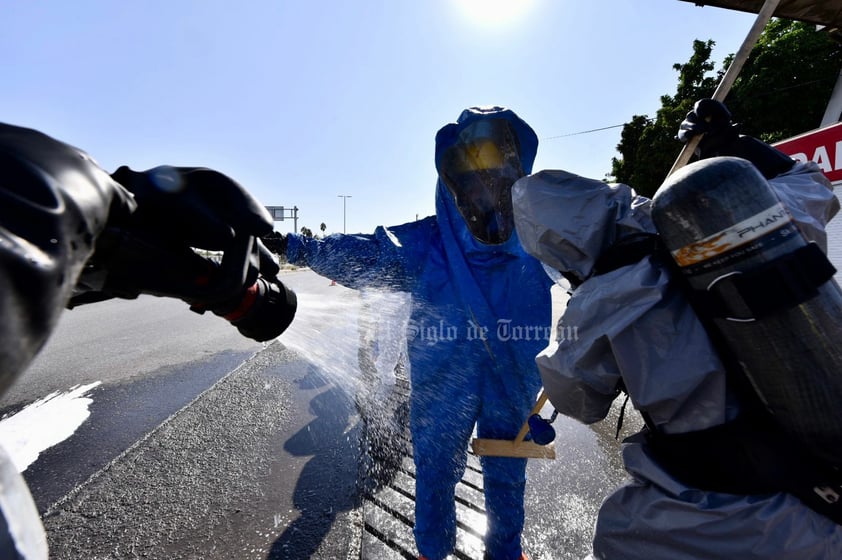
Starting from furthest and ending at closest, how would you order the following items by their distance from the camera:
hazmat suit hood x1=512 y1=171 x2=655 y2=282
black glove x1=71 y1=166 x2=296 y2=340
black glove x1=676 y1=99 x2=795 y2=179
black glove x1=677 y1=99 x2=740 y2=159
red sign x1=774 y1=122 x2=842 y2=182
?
red sign x1=774 y1=122 x2=842 y2=182 → black glove x1=677 y1=99 x2=740 y2=159 → black glove x1=676 y1=99 x2=795 y2=179 → hazmat suit hood x1=512 y1=171 x2=655 y2=282 → black glove x1=71 y1=166 x2=296 y2=340

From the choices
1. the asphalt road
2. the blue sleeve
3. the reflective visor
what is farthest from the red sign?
the blue sleeve

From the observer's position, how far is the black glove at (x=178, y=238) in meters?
0.82

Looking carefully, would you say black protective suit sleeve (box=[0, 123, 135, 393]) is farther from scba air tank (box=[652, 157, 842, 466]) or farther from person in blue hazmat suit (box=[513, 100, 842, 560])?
scba air tank (box=[652, 157, 842, 466])

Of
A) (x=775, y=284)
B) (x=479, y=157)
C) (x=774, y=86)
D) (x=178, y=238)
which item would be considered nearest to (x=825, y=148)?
(x=479, y=157)

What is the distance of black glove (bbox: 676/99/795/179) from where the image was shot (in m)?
1.43

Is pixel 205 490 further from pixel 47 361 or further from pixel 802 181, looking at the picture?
pixel 47 361

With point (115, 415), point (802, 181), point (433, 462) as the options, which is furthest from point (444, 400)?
point (115, 415)

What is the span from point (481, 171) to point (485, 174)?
0.03 m

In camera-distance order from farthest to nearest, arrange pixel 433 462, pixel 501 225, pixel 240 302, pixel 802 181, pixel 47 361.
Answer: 1. pixel 47 361
2. pixel 501 225
3. pixel 433 462
4. pixel 802 181
5. pixel 240 302

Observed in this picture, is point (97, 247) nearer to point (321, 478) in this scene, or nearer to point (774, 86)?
point (321, 478)

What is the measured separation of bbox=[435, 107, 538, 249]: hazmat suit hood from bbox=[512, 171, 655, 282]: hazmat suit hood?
2.85ft

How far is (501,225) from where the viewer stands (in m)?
2.18

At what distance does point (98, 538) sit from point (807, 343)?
3.25 metres

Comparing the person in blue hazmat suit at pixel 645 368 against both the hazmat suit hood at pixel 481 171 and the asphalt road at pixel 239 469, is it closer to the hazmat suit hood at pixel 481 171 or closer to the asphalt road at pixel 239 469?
the hazmat suit hood at pixel 481 171
